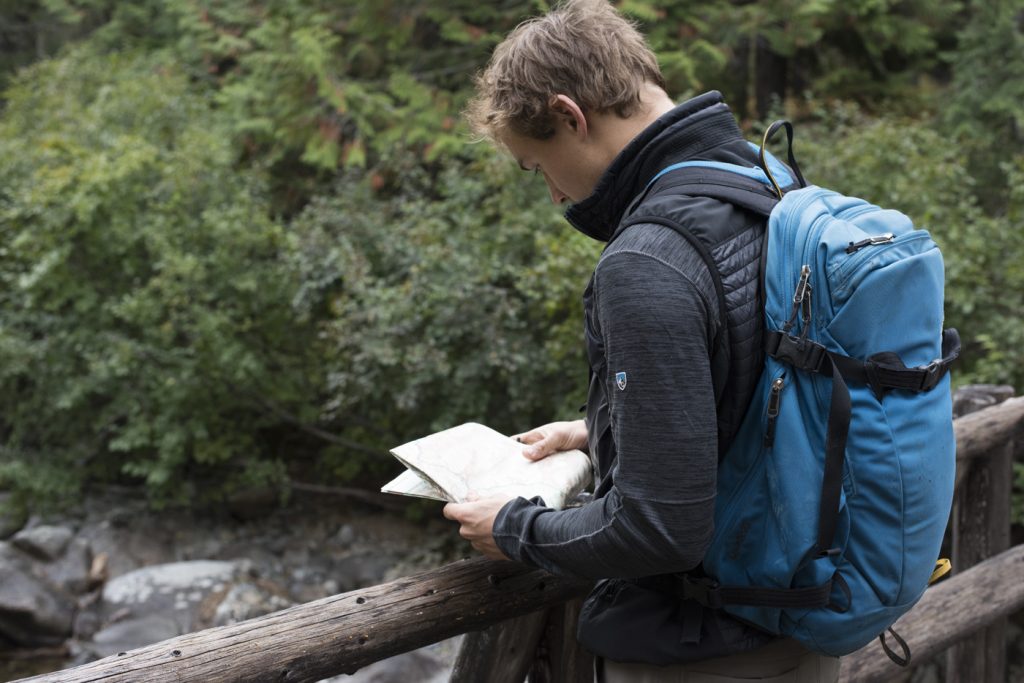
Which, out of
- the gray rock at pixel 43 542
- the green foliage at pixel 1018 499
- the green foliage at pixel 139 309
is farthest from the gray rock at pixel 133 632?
the green foliage at pixel 1018 499

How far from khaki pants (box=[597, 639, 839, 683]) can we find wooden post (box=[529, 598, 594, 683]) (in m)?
0.55

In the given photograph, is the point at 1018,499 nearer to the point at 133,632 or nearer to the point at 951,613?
the point at 951,613

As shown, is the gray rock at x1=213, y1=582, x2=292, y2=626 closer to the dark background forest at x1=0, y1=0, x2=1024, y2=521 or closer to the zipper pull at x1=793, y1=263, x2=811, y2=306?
the dark background forest at x1=0, y1=0, x2=1024, y2=521

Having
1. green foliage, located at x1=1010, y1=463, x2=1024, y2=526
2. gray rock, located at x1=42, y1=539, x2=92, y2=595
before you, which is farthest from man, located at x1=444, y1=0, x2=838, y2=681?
gray rock, located at x1=42, y1=539, x2=92, y2=595

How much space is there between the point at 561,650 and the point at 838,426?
3.81 feet

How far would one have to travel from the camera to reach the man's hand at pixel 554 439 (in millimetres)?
1921

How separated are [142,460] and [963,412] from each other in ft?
21.0

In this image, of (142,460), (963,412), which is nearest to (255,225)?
(142,460)

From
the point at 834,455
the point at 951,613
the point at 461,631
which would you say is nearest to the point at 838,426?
the point at 834,455

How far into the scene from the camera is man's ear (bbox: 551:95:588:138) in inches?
64.1

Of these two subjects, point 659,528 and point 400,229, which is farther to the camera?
point 400,229

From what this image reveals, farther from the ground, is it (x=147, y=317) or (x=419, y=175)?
(x=419, y=175)

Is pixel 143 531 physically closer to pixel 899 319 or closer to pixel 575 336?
pixel 575 336

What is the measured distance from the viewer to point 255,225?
816cm
